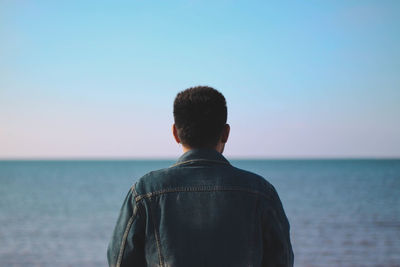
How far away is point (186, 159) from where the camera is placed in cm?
207

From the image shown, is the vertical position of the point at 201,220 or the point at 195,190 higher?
the point at 195,190

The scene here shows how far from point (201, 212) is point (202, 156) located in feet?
0.92

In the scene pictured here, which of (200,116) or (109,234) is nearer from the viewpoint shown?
(200,116)

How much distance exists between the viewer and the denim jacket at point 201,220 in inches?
74.7

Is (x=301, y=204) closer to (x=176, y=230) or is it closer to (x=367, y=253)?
(x=367, y=253)

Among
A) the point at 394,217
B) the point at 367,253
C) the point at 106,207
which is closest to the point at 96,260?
the point at 367,253

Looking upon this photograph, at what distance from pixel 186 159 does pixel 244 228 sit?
1.42 ft

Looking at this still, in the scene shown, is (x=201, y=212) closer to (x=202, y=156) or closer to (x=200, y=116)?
(x=202, y=156)

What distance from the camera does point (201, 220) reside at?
6.27 ft

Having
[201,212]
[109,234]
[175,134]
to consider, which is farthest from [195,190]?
[109,234]

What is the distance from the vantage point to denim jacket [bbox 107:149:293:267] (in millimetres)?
1897

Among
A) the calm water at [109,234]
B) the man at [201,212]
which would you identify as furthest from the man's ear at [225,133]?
the calm water at [109,234]

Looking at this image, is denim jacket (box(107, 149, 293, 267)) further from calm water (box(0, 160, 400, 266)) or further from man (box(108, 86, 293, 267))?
calm water (box(0, 160, 400, 266))

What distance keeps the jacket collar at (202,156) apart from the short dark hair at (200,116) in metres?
0.04
